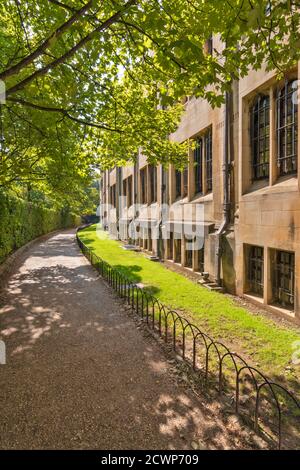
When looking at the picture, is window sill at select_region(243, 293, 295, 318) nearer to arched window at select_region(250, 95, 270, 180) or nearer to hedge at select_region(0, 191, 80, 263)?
arched window at select_region(250, 95, 270, 180)

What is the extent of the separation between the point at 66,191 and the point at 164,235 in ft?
20.0

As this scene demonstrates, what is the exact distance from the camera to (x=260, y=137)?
882cm

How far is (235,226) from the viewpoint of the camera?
31.9 ft

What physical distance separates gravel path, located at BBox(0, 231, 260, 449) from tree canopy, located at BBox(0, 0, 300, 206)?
16.2ft

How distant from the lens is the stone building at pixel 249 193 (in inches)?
292

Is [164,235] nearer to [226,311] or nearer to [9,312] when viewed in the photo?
[226,311]

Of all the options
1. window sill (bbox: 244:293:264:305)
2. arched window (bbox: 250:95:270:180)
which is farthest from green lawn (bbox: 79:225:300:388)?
arched window (bbox: 250:95:270:180)

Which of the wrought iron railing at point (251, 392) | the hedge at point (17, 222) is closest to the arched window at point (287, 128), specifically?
the wrought iron railing at point (251, 392)

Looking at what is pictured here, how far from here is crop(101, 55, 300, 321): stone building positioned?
24.3 feet

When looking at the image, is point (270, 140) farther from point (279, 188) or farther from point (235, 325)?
point (235, 325)

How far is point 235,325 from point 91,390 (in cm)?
400

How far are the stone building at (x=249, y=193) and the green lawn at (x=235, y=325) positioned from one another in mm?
822

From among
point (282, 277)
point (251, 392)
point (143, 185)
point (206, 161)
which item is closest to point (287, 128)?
point (282, 277)
